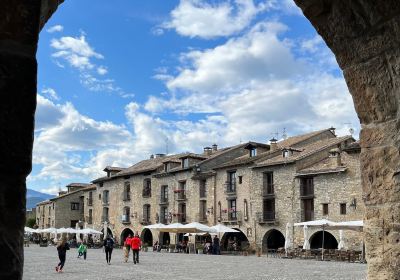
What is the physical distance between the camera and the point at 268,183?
39625 millimetres

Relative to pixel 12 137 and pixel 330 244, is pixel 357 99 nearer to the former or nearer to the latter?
pixel 12 137

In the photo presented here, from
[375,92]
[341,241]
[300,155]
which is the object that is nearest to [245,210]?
[300,155]

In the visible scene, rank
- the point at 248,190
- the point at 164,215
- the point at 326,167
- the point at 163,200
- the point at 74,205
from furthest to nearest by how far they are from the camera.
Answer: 1. the point at 74,205
2. the point at 163,200
3. the point at 164,215
4. the point at 248,190
5. the point at 326,167

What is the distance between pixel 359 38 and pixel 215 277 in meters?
13.4

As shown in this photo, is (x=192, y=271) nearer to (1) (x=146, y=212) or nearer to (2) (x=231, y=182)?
(2) (x=231, y=182)

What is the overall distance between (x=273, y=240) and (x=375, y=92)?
38073 mm

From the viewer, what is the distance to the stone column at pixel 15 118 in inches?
53.1

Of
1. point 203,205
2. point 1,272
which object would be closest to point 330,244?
point 203,205

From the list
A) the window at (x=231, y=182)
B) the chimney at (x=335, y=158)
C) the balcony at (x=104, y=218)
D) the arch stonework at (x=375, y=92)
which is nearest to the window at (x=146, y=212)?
the balcony at (x=104, y=218)

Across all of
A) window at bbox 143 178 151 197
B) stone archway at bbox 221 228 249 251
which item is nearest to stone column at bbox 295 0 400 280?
stone archway at bbox 221 228 249 251

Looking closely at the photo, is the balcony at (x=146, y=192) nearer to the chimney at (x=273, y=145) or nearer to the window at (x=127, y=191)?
the window at (x=127, y=191)

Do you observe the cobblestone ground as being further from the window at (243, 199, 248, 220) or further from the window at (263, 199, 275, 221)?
the window at (243, 199, 248, 220)

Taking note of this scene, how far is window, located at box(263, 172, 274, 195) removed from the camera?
39188 mm

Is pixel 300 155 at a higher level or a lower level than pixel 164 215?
higher
